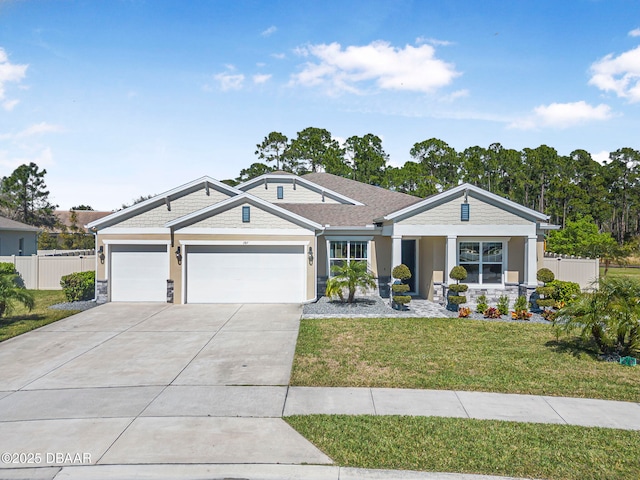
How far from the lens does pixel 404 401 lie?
6.68m

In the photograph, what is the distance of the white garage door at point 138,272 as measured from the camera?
15.8 m

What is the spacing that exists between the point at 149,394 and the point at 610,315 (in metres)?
9.43

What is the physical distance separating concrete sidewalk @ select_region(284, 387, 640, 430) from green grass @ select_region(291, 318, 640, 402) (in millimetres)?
282

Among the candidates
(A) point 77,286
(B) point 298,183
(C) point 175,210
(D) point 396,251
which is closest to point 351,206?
(B) point 298,183

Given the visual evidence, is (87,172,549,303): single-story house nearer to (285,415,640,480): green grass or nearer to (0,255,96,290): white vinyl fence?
(0,255,96,290): white vinyl fence

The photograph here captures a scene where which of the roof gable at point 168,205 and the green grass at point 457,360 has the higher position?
the roof gable at point 168,205

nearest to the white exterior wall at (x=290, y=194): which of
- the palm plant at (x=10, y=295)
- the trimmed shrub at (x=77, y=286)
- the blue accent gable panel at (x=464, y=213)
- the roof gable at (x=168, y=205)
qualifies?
the roof gable at (x=168, y=205)

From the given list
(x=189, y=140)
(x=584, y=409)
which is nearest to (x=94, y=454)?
(x=584, y=409)

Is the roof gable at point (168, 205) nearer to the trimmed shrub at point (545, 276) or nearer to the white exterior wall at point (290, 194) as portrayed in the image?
the white exterior wall at point (290, 194)

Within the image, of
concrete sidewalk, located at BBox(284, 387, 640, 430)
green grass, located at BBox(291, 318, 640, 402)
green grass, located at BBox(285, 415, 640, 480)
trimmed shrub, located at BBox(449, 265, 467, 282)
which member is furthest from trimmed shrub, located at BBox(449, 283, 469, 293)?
green grass, located at BBox(285, 415, 640, 480)

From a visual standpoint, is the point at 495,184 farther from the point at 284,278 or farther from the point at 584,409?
the point at 584,409

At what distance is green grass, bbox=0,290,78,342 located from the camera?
1139 centimetres

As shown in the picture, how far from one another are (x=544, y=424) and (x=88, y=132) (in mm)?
20359

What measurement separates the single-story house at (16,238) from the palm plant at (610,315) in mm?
28839
